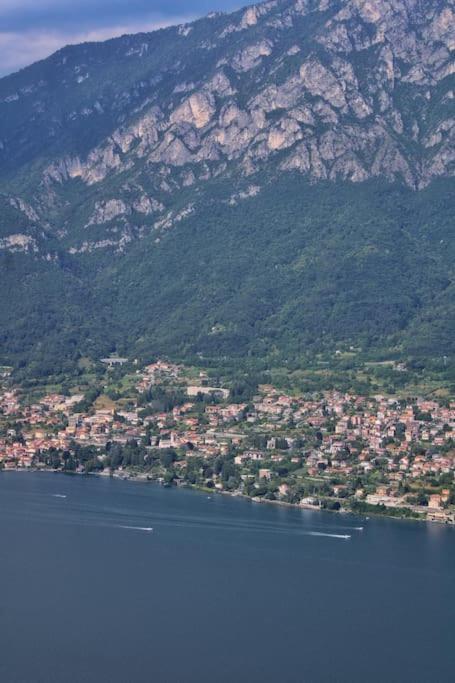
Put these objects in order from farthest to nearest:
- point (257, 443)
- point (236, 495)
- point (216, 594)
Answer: point (257, 443) < point (236, 495) < point (216, 594)

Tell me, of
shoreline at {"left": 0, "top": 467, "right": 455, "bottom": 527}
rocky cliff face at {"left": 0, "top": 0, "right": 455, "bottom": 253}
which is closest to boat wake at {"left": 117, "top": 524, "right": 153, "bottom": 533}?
shoreline at {"left": 0, "top": 467, "right": 455, "bottom": 527}

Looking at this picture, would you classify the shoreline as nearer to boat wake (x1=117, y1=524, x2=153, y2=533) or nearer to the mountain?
boat wake (x1=117, y1=524, x2=153, y2=533)

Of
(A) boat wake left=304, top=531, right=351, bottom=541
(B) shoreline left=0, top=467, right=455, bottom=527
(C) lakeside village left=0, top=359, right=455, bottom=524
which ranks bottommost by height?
(A) boat wake left=304, top=531, right=351, bottom=541

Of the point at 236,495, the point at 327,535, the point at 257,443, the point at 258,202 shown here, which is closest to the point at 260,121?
the point at 258,202

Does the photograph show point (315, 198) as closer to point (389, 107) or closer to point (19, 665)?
point (389, 107)

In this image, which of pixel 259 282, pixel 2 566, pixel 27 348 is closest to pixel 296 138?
pixel 259 282

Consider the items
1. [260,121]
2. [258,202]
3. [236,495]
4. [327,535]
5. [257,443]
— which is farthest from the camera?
[260,121]

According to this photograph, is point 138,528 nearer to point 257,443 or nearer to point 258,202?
point 257,443

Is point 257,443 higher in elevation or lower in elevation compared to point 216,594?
higher
